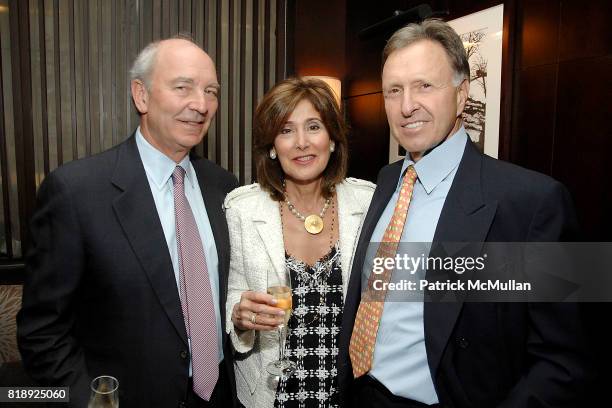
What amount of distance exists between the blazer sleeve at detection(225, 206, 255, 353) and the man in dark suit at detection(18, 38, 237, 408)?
5cm

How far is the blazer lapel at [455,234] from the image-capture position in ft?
4.66

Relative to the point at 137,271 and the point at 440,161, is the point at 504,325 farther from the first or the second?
the point at 137,271

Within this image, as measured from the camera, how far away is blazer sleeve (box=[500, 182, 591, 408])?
1313mm

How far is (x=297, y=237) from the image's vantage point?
210 cm

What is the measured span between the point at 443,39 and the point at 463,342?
39.5 inches

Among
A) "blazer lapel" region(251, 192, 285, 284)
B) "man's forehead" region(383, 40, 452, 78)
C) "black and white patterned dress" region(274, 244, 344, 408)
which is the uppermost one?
"man's forehead" region(383, 40, 452, 78)

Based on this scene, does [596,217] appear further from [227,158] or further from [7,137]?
[7,137]

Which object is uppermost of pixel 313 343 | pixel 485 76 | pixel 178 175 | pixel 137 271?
pixel 485 76

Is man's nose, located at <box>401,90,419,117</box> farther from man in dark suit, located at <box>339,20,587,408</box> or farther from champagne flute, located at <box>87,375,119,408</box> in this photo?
champagne flute, located at <box>87,375,119,408</box>

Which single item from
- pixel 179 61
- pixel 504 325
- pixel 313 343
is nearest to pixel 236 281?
pixel 313 343

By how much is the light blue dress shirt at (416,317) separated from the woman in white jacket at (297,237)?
0.38 meters

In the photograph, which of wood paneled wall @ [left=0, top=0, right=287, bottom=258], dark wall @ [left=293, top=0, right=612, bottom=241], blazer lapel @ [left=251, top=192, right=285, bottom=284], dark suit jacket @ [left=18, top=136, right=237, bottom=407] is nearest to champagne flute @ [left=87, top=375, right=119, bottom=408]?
dark suit jacket @ [left=18, top=136, right=237, bottom=407]

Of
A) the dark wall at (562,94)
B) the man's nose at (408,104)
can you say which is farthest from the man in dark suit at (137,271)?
the dark wall at (562,94)

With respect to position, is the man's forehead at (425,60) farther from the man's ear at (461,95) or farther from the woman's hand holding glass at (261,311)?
the woman's hand holding glass at (261,311)
